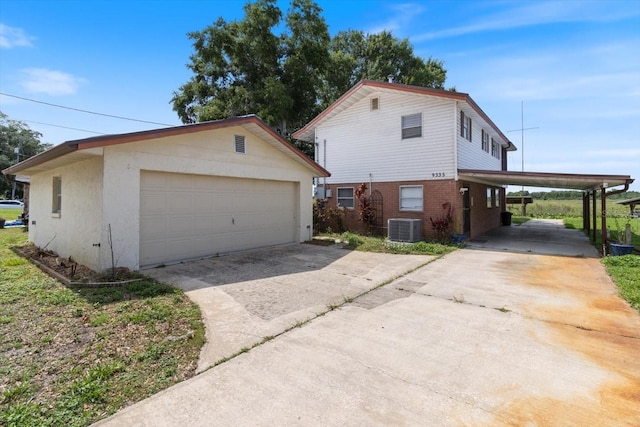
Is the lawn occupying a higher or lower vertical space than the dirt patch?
lower

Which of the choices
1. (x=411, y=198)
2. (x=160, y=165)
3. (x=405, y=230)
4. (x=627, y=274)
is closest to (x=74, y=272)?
(x=160, y=165)

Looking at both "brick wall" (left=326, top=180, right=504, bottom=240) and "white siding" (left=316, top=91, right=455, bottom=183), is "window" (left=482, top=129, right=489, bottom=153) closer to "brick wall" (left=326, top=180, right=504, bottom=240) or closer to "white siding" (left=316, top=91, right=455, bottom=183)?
"brick wall" (left=326, top=180, right=504, bottom=240)

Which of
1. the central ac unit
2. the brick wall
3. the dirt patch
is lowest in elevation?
the dirt patch

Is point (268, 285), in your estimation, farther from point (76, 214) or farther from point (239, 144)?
point (76, 214)

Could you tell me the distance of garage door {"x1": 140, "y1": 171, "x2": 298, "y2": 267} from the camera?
25.0ft

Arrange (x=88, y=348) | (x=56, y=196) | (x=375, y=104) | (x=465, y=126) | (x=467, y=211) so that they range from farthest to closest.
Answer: (x=375, y=104) < (x=467, y=211) < (x=465, y=126) < (x=56, y=196) < (x=88, y=348)

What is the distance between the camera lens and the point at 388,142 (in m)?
13.4

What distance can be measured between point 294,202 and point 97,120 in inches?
741

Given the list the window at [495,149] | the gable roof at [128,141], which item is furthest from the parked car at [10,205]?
the window at [495,149]

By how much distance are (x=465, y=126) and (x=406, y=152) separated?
8.70 feet

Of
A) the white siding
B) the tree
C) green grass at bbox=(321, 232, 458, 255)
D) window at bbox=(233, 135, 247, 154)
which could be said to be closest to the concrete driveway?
green grass at bbox=(321, 232, 458, 255)

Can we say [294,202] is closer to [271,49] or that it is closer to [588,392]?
[588,392]

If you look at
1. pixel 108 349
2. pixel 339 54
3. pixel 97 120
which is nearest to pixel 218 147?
pixel 108 349

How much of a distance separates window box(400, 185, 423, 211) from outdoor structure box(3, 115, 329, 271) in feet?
13.6
